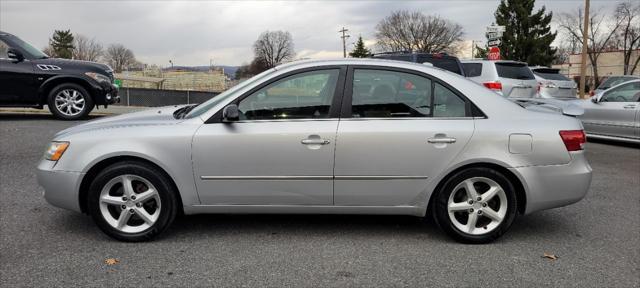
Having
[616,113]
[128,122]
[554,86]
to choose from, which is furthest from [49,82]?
[554,86]

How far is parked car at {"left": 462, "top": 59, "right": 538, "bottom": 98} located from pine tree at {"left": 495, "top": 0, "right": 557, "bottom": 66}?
1597 inches

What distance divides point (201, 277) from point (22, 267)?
1.27 m

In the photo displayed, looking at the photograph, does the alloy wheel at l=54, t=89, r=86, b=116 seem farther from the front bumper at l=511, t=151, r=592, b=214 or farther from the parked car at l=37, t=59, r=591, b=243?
the front bumper at l=511, t=151, r=592, b=214

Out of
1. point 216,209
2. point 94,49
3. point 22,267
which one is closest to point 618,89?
point 216,209

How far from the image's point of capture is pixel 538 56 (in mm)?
49656

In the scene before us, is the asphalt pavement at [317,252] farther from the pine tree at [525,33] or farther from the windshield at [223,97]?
the pine tree at [525,33]

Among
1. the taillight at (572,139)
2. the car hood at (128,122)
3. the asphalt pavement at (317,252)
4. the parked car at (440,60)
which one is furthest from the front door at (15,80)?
the taillight at (572,139)

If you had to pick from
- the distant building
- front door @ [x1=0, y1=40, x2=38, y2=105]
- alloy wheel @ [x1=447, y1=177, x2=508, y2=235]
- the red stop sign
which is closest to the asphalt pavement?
alloy wheel @ [x1=447, y1=177, x2=508, y2=235]

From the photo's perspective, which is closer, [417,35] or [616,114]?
[616,114]

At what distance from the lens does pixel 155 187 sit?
3.92 meters

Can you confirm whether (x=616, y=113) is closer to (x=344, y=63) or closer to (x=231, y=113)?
(x=344, y=63)

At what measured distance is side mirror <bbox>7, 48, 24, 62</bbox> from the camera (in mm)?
9875

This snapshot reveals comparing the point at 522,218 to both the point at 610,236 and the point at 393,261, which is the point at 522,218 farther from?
the point at 393,261

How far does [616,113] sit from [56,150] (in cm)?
995
